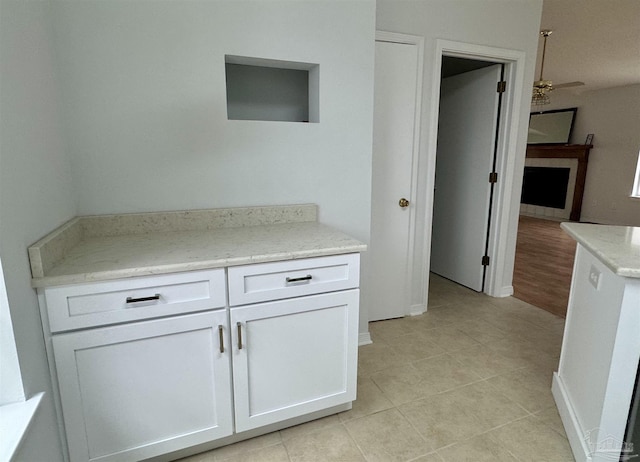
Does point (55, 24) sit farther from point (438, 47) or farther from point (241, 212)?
point (438, 47)

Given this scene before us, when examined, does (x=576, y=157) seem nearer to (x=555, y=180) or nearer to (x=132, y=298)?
(x=555, y=180)

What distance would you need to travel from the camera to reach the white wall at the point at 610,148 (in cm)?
673

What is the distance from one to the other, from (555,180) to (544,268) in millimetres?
4911

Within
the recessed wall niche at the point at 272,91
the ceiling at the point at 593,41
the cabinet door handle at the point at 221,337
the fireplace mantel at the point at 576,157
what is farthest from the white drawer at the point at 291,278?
the fireplace mantel at the point at 576,157

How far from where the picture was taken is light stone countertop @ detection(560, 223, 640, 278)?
48.6 inches

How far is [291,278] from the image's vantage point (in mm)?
1482

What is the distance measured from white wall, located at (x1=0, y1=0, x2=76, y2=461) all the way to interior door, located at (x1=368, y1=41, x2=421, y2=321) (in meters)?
1.87

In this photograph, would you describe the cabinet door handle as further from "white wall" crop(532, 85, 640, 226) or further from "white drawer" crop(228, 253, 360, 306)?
"white wall" crop(532, 85, 640, 226)

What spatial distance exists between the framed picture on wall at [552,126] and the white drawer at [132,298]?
896cm

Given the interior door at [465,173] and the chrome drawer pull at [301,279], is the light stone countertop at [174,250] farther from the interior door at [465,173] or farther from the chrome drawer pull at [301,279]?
the interior door at [465,173]

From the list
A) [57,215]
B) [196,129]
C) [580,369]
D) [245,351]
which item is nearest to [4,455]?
[245,351]

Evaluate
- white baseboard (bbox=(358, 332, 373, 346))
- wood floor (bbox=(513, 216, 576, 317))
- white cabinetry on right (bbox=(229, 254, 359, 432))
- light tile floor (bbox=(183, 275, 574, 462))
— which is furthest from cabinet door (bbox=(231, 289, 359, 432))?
wood floor (bbox=(513, 216, 576, 317))

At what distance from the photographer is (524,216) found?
856 centimetres

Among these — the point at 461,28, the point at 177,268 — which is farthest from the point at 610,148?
the point at 177,268
